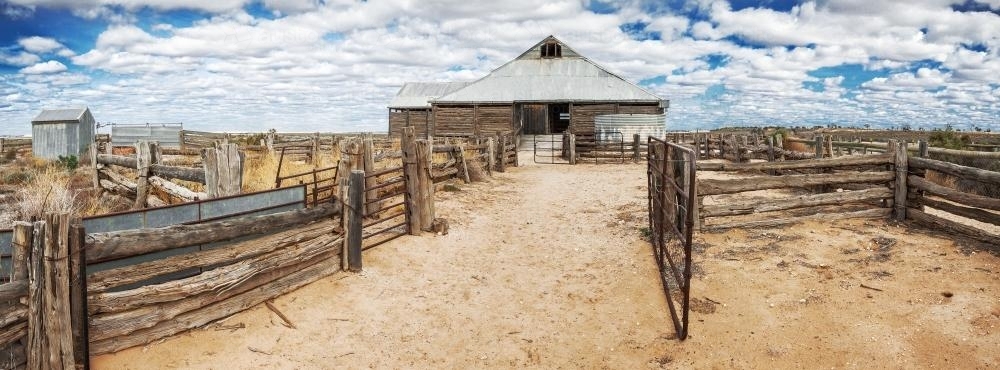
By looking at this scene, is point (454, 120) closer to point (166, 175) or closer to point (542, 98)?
point (542, 98)

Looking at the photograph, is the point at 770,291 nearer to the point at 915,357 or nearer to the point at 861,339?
the point at 861,339

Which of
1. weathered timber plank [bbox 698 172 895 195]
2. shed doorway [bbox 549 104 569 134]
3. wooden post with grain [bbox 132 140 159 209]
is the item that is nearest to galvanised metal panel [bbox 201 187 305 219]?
wooden post with grain [bbox 132 140 159 209]

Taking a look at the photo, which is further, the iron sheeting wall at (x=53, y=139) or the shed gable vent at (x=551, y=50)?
the shed gable vent at (x=551, y=50)

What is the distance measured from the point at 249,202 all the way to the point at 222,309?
1.48 metres

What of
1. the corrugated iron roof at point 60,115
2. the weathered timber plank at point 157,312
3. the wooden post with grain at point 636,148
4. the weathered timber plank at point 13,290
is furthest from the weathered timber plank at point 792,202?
the corrugated iron roof at point 60,115

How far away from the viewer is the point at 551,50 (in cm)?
3750

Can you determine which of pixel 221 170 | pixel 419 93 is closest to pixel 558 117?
pixel 419 93

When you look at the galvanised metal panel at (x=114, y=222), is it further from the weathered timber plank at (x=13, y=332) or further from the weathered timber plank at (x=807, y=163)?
the weathered timber plank at (x=807, y=163)

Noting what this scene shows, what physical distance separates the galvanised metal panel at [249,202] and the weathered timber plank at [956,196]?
29.3ft

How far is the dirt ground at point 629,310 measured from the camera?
5121 millimetres

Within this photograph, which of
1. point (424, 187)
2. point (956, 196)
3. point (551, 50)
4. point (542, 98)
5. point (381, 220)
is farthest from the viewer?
point (551, 50)

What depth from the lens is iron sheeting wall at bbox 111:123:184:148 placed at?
99.3 feet

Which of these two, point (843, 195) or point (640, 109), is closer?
point (843, 195)

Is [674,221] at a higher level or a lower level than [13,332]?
higher
